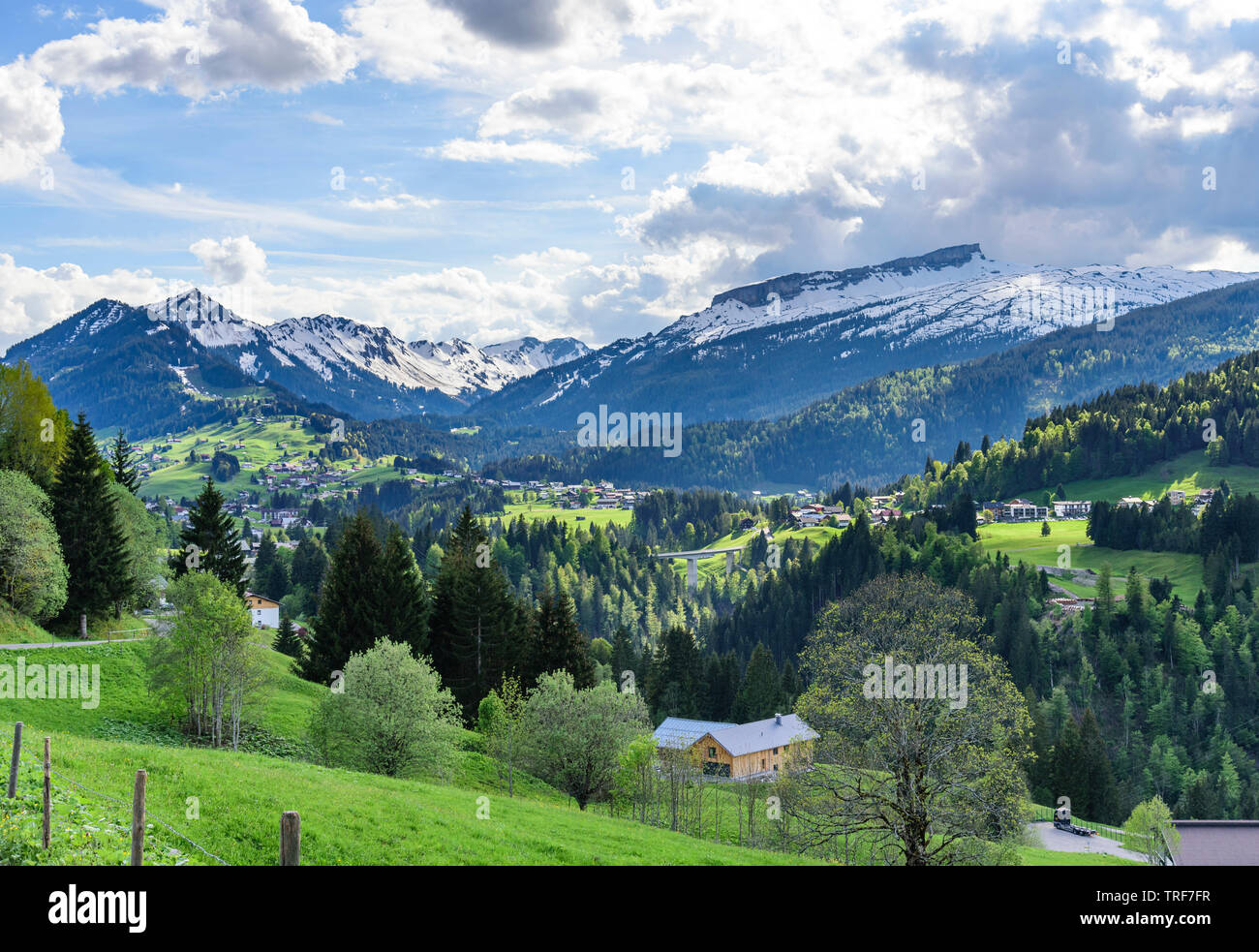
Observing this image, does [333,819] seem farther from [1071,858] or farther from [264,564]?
[264,564]

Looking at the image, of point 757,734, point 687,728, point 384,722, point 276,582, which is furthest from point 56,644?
point 276,582

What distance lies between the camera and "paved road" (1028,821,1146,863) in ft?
258

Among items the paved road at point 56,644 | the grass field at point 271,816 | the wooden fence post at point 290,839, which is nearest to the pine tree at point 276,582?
the paved road at point 56,644

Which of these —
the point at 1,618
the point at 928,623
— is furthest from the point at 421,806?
the point at 1,618

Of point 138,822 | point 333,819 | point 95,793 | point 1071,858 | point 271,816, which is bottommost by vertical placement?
point 1071,858

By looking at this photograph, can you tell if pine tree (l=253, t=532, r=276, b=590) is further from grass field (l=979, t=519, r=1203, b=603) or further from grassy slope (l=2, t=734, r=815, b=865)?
grass field (l=979, t=519, r=1203, b=603)

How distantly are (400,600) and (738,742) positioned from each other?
4824cm

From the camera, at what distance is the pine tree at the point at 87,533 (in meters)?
65.7

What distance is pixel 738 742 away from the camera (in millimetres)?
105000

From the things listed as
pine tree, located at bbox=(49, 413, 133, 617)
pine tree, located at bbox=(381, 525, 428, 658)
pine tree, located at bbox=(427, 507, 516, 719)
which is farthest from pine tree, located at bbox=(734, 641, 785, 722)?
pine tree, located at bbox=(49, 413, 133, 617)

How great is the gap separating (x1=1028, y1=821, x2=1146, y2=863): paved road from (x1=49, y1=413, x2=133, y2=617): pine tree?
74861mm

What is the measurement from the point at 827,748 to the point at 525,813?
13.2 meters

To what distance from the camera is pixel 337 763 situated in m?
48.9
